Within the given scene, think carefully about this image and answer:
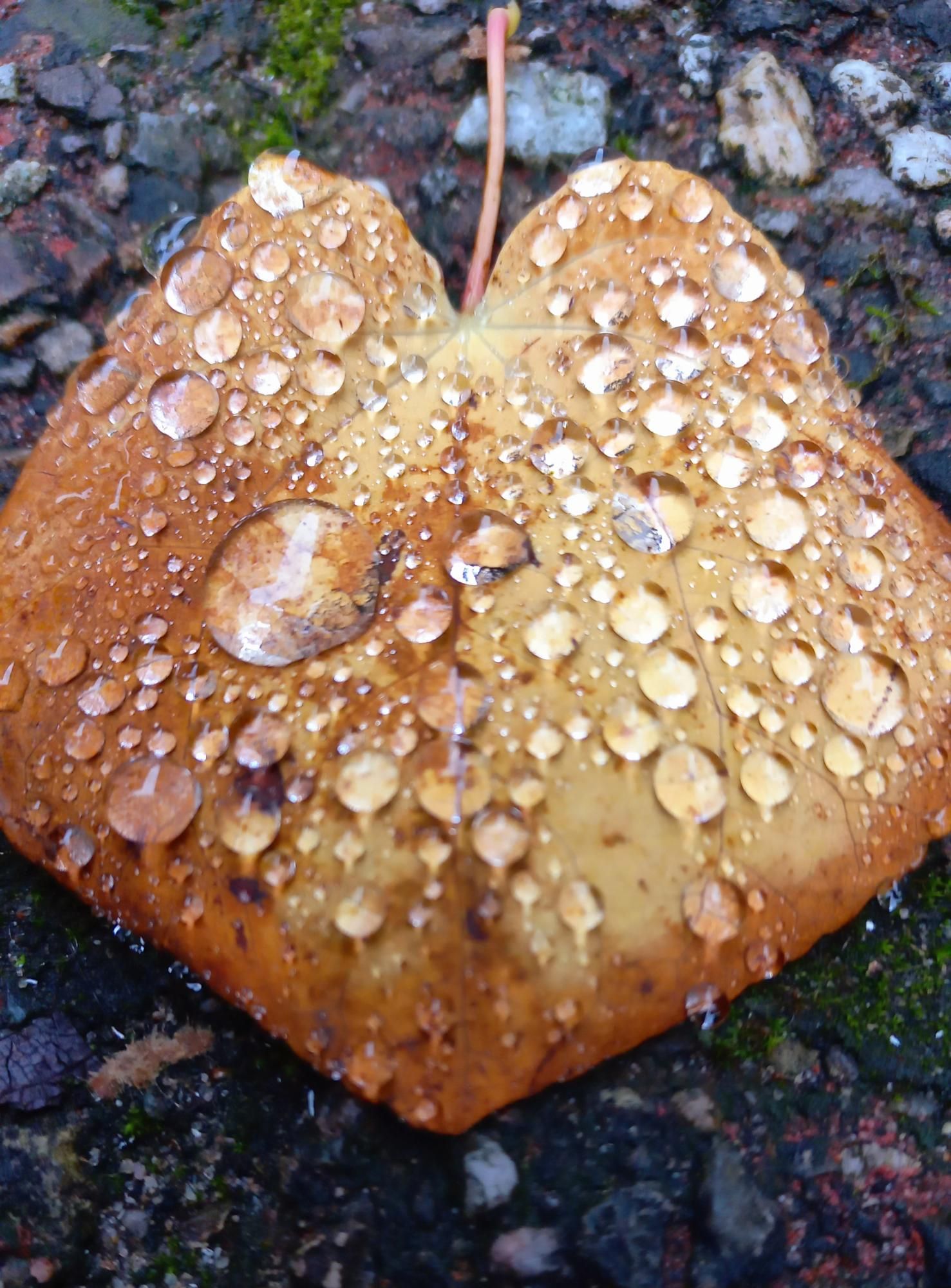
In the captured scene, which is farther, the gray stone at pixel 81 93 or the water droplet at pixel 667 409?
the gray stone at pixel 81 93

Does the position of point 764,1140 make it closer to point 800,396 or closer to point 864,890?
point 864,890

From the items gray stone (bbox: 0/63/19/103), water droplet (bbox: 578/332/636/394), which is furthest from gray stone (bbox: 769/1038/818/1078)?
gray stone (bbox: 0/63/19/103)

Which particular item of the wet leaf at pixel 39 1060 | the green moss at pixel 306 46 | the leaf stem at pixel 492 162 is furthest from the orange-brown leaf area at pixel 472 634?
the green moss at pixel 306 46

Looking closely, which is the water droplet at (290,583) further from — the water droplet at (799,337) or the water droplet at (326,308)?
the water droplet at (799,337)

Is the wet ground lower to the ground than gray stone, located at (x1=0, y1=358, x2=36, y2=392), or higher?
lower

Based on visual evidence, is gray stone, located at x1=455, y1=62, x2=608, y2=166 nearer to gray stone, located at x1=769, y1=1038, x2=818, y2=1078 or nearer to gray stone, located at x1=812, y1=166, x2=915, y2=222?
gray stone, located at x1=812, y1=166, x2=915, y2=222

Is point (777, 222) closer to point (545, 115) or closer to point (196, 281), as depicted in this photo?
point (545, 115)
